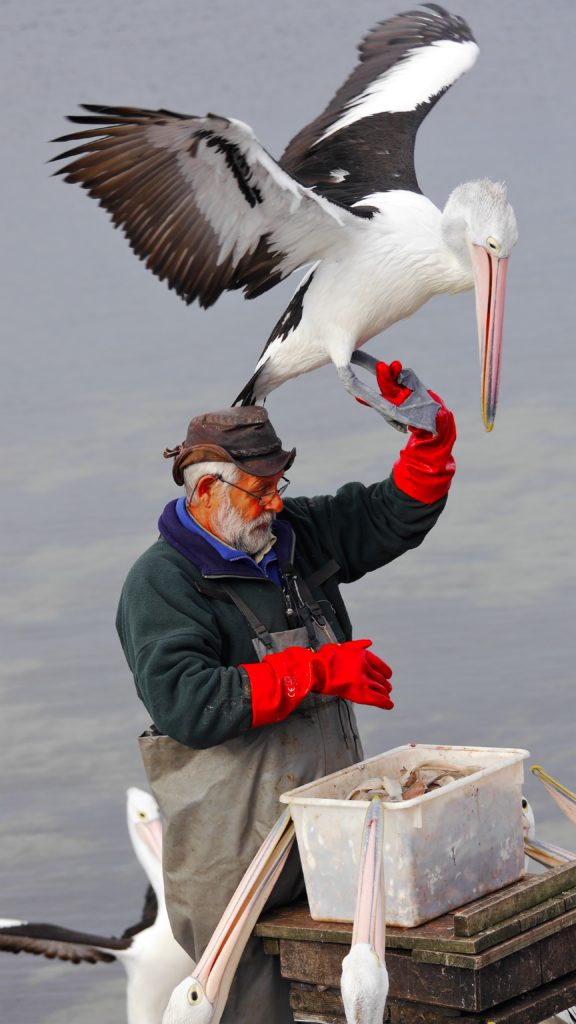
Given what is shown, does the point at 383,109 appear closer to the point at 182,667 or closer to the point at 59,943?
the point at 182,667

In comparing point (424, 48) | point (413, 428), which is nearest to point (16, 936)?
point (413, 428)

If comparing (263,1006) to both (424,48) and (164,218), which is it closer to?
(164,218)

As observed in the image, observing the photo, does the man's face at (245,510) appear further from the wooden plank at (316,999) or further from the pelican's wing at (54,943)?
the pelican's wing at (54,943)

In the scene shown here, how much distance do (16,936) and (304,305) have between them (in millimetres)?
1836

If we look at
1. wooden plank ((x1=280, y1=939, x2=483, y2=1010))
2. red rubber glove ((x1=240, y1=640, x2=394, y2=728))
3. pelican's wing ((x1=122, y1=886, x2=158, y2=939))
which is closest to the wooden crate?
wooden plank ((x1=280, y1=939, x2=483, y2=1010))

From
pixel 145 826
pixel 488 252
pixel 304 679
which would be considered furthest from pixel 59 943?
pixel 488 252

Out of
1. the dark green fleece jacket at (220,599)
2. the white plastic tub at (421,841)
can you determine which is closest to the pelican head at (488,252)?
the dark green fleece jacket at (220,599)

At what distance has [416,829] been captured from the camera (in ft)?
8.47

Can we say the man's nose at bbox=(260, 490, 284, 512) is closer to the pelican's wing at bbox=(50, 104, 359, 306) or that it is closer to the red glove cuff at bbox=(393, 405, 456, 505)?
the red glove cuff at bbox=(393, 405, 456, 505)

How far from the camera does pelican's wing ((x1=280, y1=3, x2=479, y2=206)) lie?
3555 millimetres

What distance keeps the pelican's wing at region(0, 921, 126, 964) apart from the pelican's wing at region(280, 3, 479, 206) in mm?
2048

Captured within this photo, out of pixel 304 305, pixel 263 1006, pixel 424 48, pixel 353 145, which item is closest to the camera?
pixel 263 1006

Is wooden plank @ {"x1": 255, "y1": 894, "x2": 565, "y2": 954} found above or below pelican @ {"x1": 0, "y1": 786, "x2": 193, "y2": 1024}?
above

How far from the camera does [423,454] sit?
10.0ft
